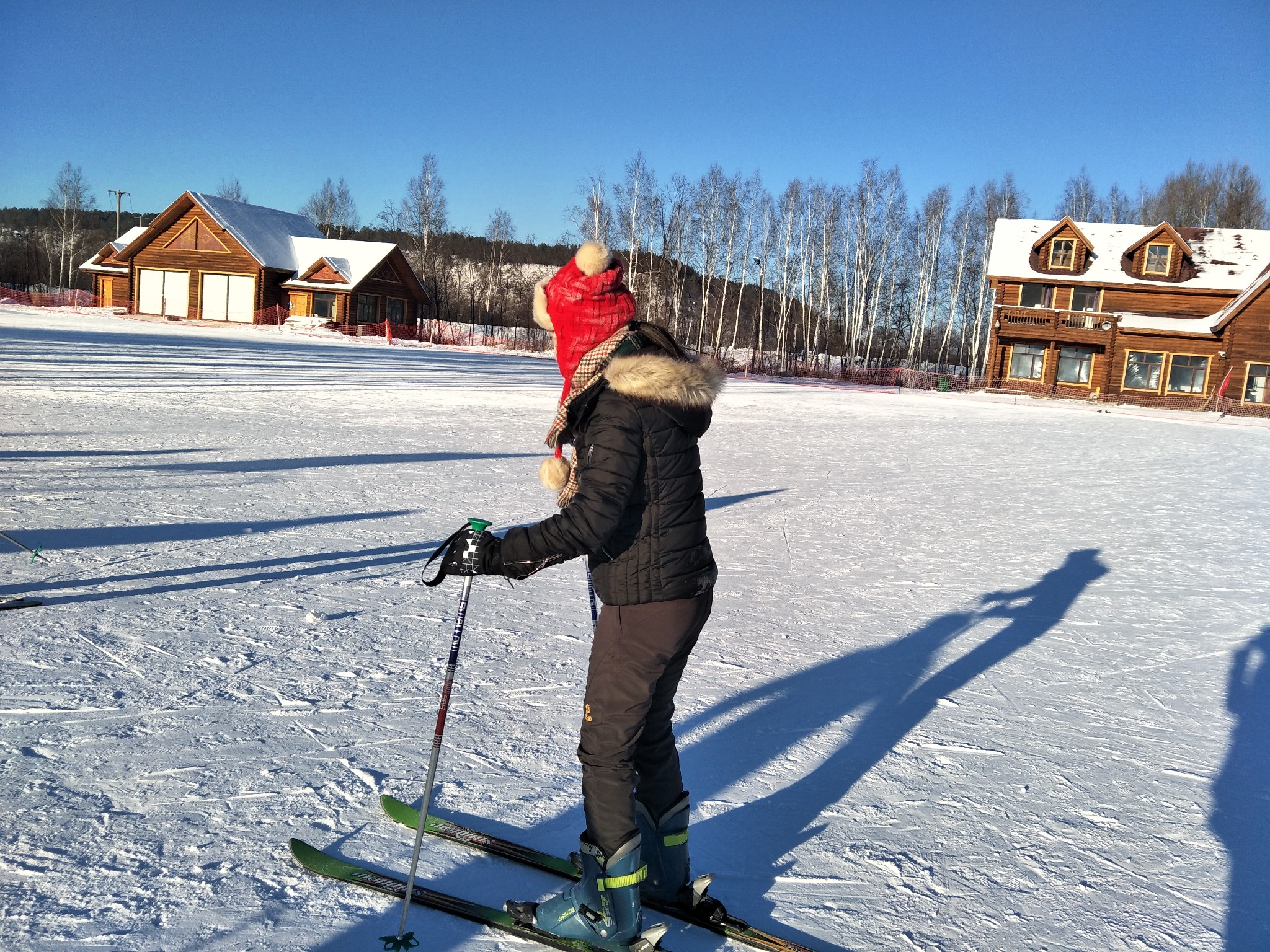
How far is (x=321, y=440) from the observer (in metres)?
10.6

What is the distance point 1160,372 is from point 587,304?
4077 cm

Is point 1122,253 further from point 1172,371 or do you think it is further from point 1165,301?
point 1172,371

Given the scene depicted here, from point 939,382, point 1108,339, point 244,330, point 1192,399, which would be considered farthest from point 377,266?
point 1192,399

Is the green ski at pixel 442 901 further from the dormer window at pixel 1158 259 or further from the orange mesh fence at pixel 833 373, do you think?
the dormer window at pixel 1158 259

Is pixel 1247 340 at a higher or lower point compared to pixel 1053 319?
lower

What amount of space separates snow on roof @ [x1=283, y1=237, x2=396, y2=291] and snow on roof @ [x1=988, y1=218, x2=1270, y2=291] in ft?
95.1

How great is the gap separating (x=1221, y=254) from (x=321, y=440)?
41132 mm

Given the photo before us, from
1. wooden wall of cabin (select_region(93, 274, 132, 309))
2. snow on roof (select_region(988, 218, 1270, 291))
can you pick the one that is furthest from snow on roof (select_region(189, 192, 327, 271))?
snow on roof (select_region(988, 218, 1270, 291))

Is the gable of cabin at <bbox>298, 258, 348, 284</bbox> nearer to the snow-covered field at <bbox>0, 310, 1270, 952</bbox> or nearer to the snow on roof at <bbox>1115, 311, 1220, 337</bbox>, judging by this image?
the snow on roof at <bbox>1115, 311, 1220, 337</bbox>

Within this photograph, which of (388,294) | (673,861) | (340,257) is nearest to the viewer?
(673,861)

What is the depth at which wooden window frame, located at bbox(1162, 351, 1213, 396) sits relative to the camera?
35.6m

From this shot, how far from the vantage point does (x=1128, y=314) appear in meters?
38.4

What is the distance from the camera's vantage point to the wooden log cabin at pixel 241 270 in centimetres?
4388

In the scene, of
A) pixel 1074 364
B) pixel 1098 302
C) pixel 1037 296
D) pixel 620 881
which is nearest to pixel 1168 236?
pixel 1098 302
